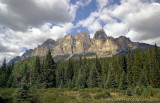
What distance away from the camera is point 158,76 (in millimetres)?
34438

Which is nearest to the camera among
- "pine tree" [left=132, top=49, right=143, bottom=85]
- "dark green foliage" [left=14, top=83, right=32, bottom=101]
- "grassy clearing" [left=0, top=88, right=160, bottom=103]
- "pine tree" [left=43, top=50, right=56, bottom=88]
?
"dark green foliage" [left=14, top=83, right=32, bottom=101]

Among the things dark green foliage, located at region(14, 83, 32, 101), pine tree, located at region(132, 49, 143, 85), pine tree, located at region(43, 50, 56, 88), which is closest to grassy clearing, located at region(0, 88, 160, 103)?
dark green foliage, located at region(14, 83, 32, 101)

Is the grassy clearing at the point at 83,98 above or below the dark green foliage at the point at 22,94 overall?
below

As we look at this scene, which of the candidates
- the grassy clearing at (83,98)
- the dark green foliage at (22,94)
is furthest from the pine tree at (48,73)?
the dark green foliage at (22,94)

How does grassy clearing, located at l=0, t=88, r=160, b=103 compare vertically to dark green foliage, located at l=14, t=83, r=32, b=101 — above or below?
below

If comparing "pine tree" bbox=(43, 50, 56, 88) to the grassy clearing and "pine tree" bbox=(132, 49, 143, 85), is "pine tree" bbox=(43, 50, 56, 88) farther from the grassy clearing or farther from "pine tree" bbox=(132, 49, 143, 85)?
"pine tree" bbox=(132, 49, 143, 85)

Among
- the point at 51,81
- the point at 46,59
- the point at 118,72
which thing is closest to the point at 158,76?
the point at 118,72

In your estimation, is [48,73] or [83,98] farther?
[48,73]

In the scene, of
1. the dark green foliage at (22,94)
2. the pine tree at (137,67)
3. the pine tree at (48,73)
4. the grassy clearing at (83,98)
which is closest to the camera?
the dark green foliage at (22,94)

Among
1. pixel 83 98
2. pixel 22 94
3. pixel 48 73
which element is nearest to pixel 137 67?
pixel 48 73

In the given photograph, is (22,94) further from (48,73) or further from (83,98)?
(48,73)

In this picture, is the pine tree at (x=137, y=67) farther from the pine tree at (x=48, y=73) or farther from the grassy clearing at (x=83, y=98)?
the pine tree at (x=48, y=73)

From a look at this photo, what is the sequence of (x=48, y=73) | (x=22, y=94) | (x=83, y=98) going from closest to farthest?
(x=22, y=94), (x=83, y=98), (x=48, y=73)

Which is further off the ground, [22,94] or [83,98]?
[22,94]
